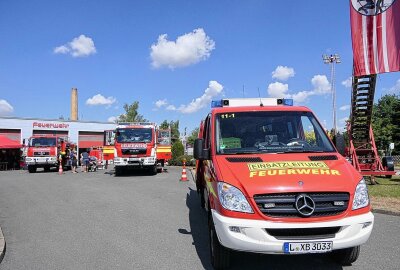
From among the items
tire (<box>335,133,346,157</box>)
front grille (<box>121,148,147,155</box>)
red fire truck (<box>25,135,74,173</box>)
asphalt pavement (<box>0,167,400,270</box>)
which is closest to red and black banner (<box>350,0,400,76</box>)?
asphalt pavement (<box>0,167,400,270</box>)

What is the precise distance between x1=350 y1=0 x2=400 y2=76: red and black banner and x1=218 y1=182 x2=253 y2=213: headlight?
11184 millimetres

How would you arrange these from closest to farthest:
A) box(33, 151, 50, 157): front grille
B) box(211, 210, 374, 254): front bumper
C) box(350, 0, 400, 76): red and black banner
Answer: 1. box(211, 210, 374, 254): front bumper
2. box(350, 0, 400, 76): red and black banner
3. box(33, 151, 50, 157): front grille

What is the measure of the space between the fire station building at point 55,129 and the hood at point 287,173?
4935cm

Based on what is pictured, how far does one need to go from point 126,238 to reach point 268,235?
10.8 ft

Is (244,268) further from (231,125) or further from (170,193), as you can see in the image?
Answer: (170,193)

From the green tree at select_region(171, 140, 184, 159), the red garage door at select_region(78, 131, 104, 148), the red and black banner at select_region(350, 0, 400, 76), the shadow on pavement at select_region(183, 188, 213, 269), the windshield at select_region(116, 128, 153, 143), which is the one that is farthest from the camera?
the red garage door at select_region(78, 131, 104, 148)

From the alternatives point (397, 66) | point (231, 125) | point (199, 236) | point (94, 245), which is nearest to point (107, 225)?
point (94, 245)

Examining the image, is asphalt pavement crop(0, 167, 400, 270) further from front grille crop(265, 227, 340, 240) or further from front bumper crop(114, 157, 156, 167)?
front bumper crop(114, 157, 156, 167)

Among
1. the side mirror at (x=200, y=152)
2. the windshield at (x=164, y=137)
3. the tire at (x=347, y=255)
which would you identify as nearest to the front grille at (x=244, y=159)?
the side mirror at (x=200, y=152)

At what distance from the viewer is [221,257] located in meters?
4.70

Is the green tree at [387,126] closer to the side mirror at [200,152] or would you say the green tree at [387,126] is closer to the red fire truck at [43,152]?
the red fire truck at [43,152]

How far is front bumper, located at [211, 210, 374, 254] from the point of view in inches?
161

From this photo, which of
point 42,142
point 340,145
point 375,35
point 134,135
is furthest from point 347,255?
point 42,142

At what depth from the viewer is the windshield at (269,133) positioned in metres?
5.50
